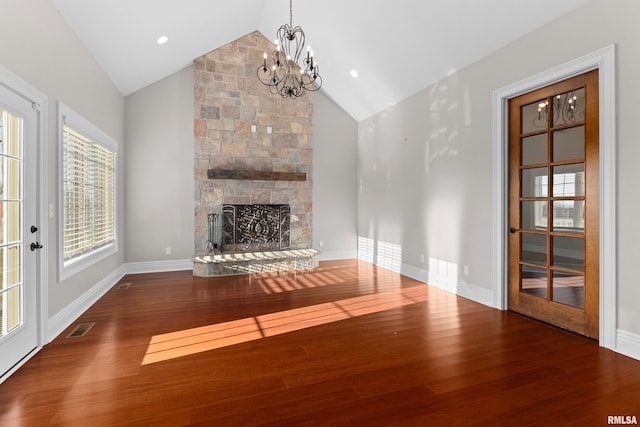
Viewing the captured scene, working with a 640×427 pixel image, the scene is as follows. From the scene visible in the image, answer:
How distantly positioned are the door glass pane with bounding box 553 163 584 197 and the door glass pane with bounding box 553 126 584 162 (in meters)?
0.09

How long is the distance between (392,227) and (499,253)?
234 centimetres

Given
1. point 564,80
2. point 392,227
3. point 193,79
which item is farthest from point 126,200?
point 564,80

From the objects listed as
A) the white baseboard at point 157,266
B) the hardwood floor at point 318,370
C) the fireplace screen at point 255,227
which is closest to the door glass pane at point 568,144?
the hardwood floor at point 318,370

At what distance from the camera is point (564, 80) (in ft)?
10.4

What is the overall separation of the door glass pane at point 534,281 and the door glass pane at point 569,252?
0.19 m

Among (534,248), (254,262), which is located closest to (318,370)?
(534,248)

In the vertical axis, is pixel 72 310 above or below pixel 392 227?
below

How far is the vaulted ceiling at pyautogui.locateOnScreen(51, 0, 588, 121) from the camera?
135 inches

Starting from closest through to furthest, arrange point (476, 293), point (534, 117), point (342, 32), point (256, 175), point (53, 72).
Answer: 1. point (53, 72)
2. point (534, 117)
3. point (476, 293)
4. point (342, 32)
5. point (256, 175)

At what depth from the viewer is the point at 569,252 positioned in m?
3.18

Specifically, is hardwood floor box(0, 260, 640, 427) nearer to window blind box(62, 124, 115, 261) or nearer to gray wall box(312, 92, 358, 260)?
window blind box(62, 124, 115, 261)

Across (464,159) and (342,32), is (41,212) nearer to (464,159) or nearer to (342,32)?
(342,32)

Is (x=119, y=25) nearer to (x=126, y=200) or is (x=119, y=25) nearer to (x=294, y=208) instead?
(x=126, y=200)

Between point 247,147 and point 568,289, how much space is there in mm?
5377
